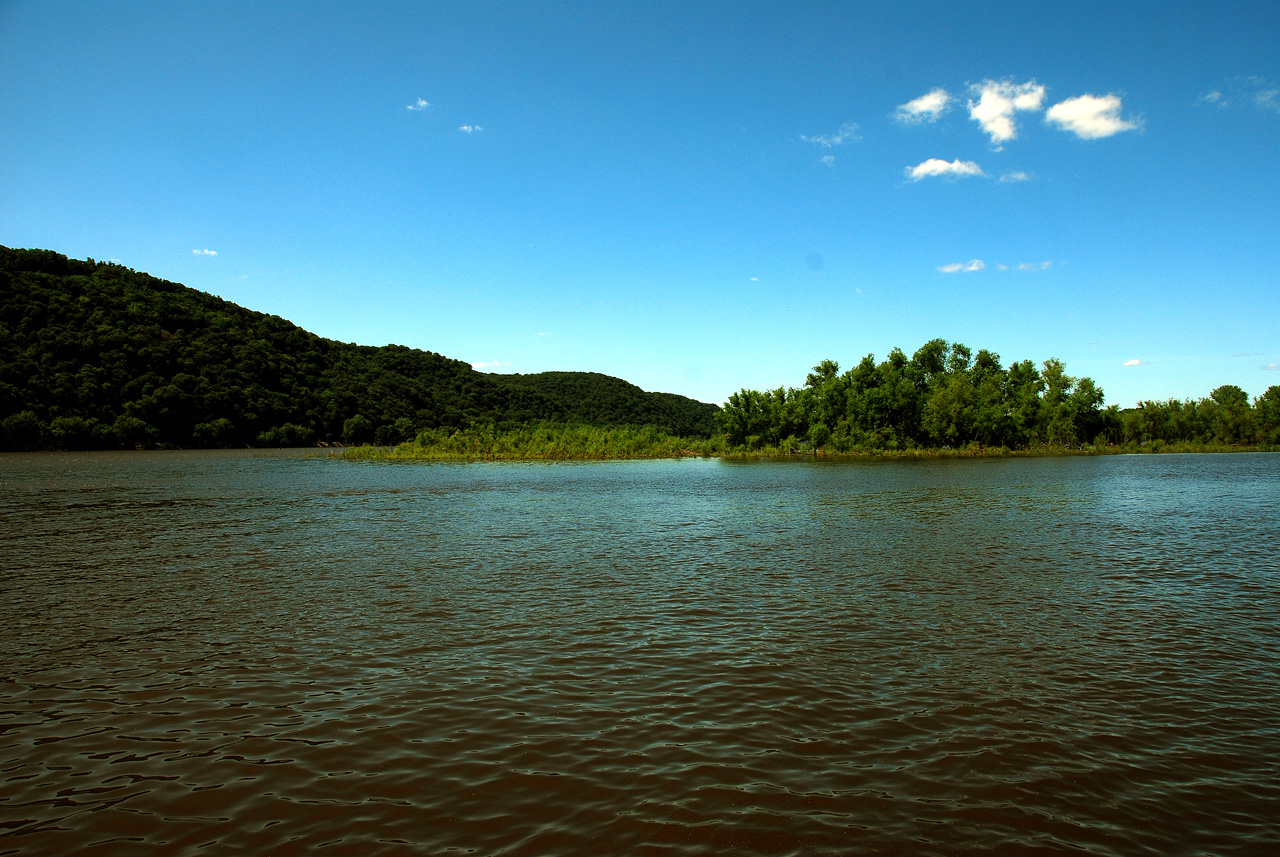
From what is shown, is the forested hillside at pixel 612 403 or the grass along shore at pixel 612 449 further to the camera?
the forested hillside at pixel 612 403

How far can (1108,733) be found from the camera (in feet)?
24.6

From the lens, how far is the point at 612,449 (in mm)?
87188

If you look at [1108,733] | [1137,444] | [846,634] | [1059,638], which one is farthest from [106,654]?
[1137,444]

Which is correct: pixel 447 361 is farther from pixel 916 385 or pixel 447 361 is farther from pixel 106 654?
pixel 106 654

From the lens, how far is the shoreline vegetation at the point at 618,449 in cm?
8106

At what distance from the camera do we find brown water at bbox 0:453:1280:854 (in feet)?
19.0

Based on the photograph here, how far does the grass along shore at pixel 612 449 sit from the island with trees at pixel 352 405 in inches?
11.7

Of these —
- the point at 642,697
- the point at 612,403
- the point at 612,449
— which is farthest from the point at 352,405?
the point at 642,697

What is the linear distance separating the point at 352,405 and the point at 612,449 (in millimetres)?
70892

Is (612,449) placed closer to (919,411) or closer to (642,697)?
(919,411)

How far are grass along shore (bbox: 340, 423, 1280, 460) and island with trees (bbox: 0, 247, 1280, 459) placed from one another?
0.30 m

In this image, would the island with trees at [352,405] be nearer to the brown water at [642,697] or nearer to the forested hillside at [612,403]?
the forested hillside at [612,403]

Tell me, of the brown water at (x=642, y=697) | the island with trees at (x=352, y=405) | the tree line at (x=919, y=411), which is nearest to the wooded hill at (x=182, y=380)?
the island with trees at (x=352, y=405)

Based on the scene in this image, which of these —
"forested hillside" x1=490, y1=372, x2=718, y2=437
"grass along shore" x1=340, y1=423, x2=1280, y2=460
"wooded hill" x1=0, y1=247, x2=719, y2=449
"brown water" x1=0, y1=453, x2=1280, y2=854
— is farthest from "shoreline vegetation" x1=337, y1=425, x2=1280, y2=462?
"brown water" x1=0, y1=453, x2=1280, y2=854
